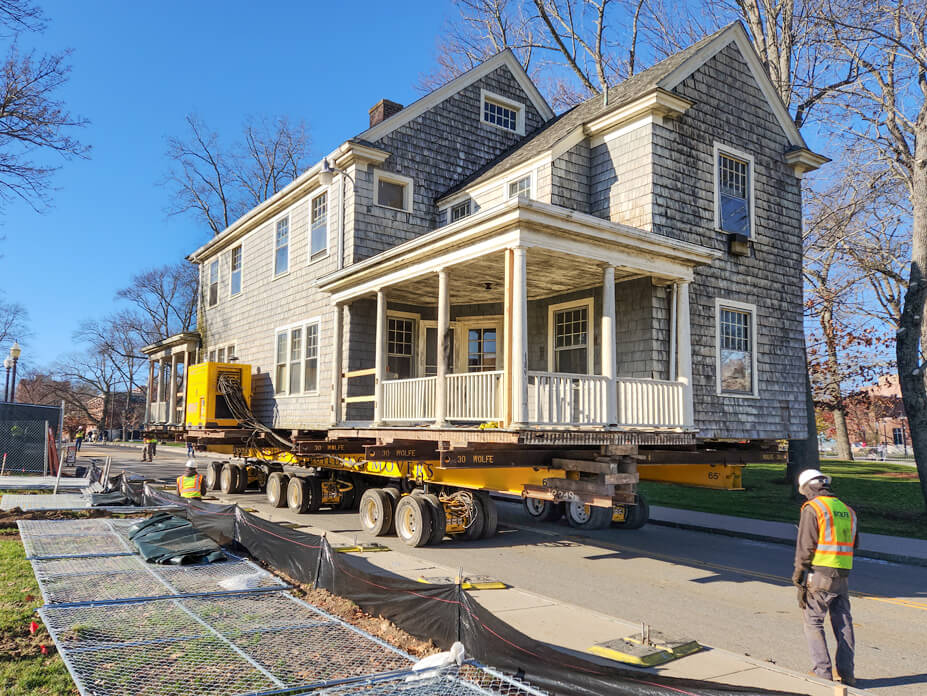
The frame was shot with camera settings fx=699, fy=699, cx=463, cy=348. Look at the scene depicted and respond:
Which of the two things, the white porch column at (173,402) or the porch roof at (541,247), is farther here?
the white porch column at (173,402)

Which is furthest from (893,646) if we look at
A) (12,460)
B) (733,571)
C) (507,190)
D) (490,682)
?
(12,460)

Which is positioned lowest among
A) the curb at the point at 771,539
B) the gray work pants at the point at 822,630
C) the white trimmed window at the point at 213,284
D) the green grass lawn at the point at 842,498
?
the curb at the point at 771,539

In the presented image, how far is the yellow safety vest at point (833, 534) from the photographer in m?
5.80

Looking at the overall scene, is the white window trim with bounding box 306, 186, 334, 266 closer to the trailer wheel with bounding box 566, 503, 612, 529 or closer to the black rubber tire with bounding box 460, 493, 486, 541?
the black rubber tire with bounding box 460, 493, 486, 541

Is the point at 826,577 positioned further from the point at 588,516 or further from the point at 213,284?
the point at 213,284

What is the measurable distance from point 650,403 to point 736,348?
3.65m

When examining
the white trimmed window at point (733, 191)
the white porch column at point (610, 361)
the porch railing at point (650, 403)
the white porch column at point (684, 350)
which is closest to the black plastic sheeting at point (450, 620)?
the white porch column at point (610, 361)

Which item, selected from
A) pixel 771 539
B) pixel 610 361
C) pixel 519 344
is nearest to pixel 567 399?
pixel 610 361

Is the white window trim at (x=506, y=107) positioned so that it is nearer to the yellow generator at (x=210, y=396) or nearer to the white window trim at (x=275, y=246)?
the white window trim at (x=275, y=246)

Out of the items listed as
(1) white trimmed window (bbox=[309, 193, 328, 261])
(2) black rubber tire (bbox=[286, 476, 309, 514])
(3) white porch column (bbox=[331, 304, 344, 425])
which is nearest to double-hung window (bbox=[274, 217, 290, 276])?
(1) white trimmed window (bbox=[309, 193, 328, 261])

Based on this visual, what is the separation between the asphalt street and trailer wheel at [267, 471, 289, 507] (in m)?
2.84

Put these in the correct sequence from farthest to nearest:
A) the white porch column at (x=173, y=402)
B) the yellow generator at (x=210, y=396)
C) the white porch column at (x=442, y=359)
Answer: the white porch column at (x=173, y=402), the yellow generator at (x=210, y=396), the white porch column at (x=442, y=359)

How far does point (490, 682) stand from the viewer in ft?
15.5

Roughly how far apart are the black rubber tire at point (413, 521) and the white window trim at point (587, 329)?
4171mm
